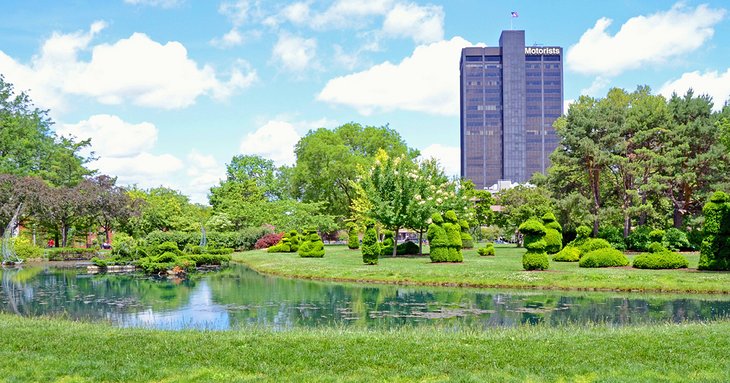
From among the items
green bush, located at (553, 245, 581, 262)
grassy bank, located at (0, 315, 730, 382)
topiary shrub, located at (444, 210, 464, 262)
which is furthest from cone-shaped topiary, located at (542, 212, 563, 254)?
grassy bank, located at (0, 315, 730, 382)

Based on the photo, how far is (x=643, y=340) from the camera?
10.4m

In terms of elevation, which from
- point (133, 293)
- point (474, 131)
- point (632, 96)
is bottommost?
point (133, 293)

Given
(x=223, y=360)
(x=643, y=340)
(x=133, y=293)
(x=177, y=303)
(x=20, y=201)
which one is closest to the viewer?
(x=223, y=360)

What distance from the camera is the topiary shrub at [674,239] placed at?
111 feet

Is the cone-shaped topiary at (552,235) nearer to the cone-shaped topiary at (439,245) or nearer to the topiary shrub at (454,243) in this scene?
the topiary shrub at (454,243)

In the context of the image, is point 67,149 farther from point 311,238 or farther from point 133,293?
point 133,293

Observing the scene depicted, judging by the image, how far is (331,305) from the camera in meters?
18.8

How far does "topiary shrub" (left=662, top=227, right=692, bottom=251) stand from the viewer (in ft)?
111

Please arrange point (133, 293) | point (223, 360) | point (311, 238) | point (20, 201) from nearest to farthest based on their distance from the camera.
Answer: point (223, 360) < point (133, 293) < point (311, 238) < point (20, 201)

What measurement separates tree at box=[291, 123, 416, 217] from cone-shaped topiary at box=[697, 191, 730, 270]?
35515 mm

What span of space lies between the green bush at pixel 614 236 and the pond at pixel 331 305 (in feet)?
54.6

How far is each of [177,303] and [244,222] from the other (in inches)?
1527

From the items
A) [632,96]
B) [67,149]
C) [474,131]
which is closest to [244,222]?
[67,149]

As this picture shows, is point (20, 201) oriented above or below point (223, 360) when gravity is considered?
above
